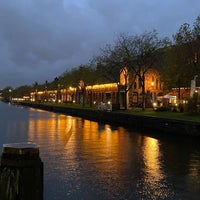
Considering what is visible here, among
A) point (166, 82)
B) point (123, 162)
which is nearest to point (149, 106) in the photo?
point (166, 82)

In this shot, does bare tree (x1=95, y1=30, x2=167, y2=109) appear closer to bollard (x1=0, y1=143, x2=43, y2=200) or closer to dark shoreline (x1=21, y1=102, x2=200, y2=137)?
dark shoreline (x1=21, y1=102, x2=200, y2=137)

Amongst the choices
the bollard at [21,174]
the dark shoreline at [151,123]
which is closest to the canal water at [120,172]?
the dark shoreline at [151,123]

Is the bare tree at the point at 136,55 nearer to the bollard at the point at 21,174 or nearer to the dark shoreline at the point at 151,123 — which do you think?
the dark shoreline at the point at 151,123

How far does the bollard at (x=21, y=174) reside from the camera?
473cm

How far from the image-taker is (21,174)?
4.74m

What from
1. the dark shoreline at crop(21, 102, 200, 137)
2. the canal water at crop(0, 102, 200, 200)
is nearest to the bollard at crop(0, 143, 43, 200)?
the canal water at crop(0, 102, 200, 200)

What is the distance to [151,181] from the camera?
50.7 ft

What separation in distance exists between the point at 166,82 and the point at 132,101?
91.9ft

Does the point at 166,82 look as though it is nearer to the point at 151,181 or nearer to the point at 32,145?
the point at 151,181

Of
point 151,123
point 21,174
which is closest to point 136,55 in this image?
point 151,123

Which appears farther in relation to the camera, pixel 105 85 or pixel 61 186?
pixel 105 85

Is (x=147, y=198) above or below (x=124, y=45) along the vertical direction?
below

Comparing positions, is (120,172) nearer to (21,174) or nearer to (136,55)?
(21,174)

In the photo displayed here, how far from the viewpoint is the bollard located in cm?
473
